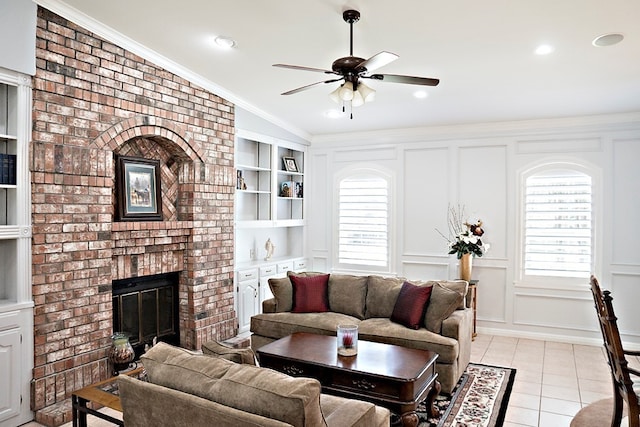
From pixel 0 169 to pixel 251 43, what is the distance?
Answer: 2.25m

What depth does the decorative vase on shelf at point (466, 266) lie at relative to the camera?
571 centimetres

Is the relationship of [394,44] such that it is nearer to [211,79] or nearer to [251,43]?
[251,43]

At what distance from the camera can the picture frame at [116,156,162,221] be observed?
175 inches

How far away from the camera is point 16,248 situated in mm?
3508

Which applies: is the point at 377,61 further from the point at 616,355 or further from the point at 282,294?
the point at 282,294

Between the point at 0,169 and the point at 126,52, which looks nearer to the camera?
the point at 0,169

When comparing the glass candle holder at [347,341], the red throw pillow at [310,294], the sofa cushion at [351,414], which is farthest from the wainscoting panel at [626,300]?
the sofa cushion at [351,414]

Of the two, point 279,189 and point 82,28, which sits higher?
point 82,28

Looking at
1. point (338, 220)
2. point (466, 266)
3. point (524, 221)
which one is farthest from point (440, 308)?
point (338, 220)

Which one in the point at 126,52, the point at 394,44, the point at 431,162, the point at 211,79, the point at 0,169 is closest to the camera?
the point at 0,169

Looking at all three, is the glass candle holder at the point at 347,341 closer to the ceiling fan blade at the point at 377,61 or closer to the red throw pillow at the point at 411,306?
the red throw pillow at the point at 411,306

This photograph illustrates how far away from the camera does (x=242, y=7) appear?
3.50 meters

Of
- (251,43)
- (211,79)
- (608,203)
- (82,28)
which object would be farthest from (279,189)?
(608,203)

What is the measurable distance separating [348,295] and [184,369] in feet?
9.68
